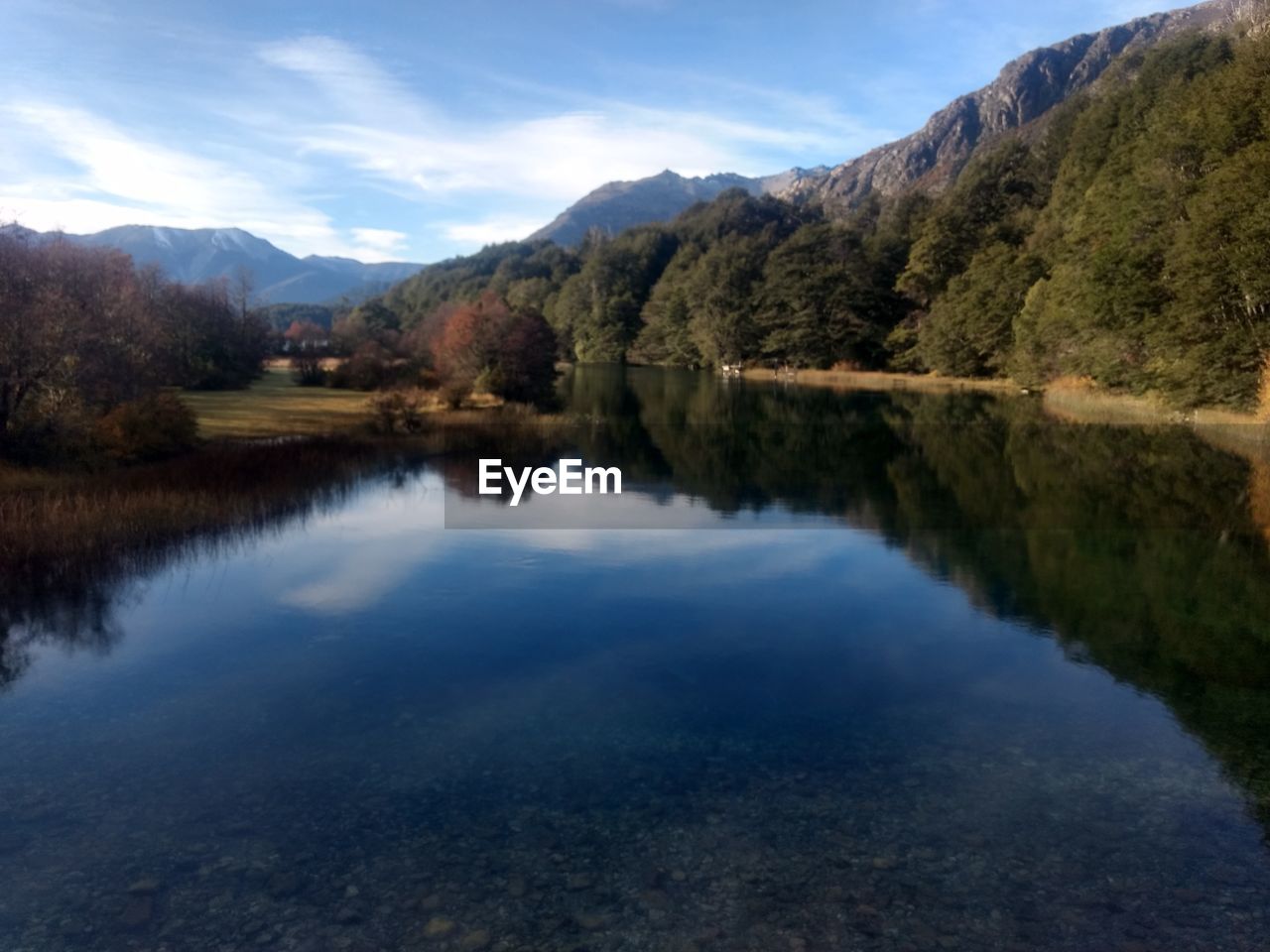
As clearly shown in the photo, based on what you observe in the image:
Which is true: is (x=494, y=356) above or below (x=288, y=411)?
above

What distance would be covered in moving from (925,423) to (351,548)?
87.6 ft

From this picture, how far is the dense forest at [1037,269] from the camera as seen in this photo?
101ft

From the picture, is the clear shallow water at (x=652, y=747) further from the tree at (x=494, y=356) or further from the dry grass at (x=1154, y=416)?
the tree at (x=494, y=356)

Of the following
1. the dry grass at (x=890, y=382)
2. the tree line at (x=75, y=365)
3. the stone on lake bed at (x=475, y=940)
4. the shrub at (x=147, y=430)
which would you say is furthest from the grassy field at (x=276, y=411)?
the dry grass at (x=890, y=382)

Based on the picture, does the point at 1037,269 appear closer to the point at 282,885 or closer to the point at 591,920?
the point at 591,920

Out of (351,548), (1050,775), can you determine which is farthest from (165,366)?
(1050,775)

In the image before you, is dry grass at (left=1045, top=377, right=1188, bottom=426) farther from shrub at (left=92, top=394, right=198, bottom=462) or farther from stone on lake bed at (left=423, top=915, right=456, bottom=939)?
stone on lake bed at (left=423, top=915, right=456, bottom=939)

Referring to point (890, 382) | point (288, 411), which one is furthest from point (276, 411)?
point (890, 382)

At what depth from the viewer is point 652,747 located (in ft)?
25.8

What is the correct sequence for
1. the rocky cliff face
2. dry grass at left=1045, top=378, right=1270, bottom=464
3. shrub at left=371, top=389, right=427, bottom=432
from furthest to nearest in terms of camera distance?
the rocky cliff face < shrub at left=371, top=389, right=427, bottom=432 < dry grass at left=1045, top=378, right=1270, bottom=464

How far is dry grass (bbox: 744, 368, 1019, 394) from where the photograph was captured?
2228 inches

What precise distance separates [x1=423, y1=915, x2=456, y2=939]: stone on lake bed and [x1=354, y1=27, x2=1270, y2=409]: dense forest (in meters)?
31.3

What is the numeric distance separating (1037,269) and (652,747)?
55986 millimetres

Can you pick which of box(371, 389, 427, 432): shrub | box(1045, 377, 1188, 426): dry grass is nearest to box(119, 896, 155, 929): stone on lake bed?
box(371, 389, 427, 432): shrub
